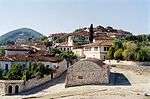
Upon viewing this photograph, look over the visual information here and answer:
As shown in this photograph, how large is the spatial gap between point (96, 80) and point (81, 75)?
178 centimetres

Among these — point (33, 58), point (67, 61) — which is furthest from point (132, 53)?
point (33, 58)

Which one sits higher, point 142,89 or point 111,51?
point 111,51

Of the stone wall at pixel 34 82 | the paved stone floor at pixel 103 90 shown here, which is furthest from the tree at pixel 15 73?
the paved stone floor at pixel 103 90

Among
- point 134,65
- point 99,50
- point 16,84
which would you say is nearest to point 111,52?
point 99,50

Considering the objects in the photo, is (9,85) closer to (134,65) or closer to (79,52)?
(134,65)

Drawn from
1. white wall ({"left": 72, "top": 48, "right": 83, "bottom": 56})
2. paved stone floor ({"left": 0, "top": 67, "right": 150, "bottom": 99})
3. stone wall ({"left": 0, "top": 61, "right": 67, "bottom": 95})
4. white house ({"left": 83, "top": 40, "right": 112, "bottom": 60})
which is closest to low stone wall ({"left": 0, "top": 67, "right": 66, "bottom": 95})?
stone wall ({"left": 0, "top": 61, "right": 67, "bottom": 95})

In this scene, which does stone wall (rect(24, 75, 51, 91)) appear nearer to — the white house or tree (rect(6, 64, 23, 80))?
tree (rect(6, 64, 23, 80))

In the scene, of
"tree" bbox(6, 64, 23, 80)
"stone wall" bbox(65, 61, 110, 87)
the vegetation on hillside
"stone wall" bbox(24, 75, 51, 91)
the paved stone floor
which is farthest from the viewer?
the vegetation on hillside

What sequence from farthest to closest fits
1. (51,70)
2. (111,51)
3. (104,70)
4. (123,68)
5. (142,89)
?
(111,51), (123,68), (51,70), (104,70), (142,89)

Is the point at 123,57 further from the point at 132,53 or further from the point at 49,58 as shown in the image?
the point at 49,58

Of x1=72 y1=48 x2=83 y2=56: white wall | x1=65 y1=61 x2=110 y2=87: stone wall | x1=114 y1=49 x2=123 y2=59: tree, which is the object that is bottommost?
x1=65 y1=61 x2=110 y2=87: stone wall

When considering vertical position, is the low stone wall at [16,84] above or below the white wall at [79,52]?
below

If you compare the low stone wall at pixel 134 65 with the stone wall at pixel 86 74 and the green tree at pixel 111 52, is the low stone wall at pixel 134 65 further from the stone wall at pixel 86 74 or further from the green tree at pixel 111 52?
the stone wall at pixel 86 74

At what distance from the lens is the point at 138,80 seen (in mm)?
51875
